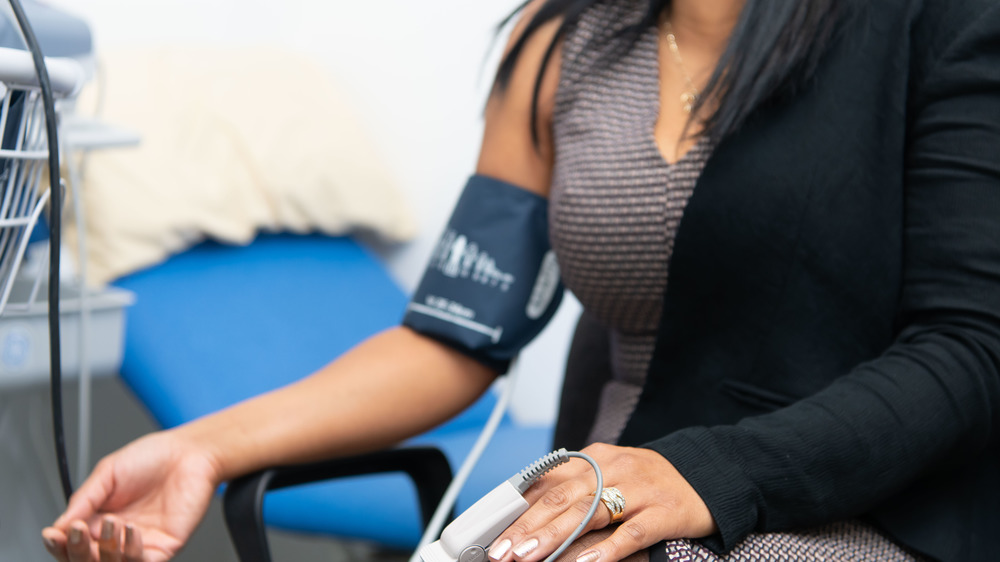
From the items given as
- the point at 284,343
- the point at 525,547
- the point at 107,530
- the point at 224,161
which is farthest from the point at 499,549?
the point at 224,161

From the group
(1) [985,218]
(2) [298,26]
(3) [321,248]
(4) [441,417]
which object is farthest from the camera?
(2) [298,26]

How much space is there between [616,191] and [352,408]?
0.95 feet

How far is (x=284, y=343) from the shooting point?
1574 mm

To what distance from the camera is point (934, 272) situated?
0.65 m

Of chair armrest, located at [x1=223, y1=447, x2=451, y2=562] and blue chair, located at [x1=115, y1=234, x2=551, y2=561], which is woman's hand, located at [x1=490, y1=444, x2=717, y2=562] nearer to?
chair armrest, located at [x1=223, y1=447, x2=451, y2=562]

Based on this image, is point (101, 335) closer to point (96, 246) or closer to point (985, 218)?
point (96, 246)

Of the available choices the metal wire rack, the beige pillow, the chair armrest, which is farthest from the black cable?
the beige pillow

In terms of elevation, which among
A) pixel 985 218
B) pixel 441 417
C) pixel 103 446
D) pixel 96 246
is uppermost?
pixel 985 218

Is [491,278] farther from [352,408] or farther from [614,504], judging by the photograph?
[614,504]

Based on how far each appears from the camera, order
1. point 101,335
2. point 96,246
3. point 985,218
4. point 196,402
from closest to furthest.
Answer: point 985,218, point 101,335, point 196,402, point 96,246

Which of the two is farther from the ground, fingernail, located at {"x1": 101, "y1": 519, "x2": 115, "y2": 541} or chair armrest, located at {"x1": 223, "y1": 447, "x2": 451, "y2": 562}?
fingernail, located at {"x1": 101, "y1": 519, "x2": 115, "y2": 541}

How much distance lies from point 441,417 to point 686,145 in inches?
13.2

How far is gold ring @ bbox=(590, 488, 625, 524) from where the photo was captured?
50cm

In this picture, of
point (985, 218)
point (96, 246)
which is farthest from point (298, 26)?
point (985, 218)
